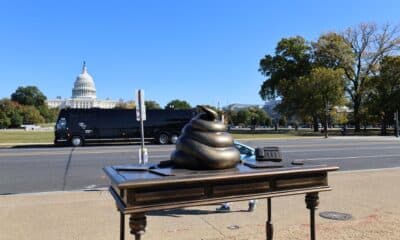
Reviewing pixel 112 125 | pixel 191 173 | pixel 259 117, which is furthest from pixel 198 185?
pixel 259 117

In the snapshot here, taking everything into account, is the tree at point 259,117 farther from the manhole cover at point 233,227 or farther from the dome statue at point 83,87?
the manhole cover at point 233,227

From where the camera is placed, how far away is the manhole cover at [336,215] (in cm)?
669

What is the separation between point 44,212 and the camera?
23.6 feet

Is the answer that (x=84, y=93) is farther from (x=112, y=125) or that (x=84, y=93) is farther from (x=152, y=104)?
(x=112, y=125)

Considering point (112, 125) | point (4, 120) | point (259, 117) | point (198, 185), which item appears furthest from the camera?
point (259, 117)

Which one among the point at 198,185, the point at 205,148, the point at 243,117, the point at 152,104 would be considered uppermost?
the point at 152,104

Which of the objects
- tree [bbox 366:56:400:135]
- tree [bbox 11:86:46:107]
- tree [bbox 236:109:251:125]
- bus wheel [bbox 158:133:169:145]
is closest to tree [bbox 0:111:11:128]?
tree [bbox 11:86:46:107]

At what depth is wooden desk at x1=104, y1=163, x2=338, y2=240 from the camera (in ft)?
10.9

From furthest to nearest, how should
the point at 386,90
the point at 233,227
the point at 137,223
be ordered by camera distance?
1. the point at 386,90
2. the point at 233,227
3. the point at 137,223

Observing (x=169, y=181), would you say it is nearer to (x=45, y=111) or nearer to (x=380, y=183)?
(x=380, y=183)

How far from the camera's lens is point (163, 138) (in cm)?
3053

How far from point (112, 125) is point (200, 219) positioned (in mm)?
23851

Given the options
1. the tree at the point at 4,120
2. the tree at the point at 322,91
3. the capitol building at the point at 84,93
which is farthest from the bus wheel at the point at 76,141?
the capitol building at the point at 84,93

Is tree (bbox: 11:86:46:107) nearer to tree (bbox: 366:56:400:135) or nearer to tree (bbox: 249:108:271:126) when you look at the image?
tree (bbox: 249:108:271:126)
